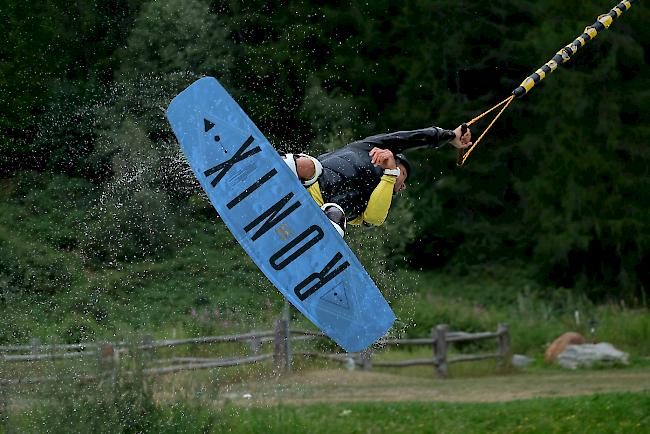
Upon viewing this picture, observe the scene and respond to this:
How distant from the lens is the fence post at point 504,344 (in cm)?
1584

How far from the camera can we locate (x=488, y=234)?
25.7 meters

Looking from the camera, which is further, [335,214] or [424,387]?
[424,387]

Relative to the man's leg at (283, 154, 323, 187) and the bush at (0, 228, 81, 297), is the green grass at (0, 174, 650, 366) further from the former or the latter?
the man's leg at (283, 154, 323, 187)

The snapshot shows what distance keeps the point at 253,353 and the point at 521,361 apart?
458cm

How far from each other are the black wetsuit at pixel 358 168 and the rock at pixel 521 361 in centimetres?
911

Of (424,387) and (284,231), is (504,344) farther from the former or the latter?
(284,231)

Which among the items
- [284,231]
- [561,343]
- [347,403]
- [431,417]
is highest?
[284,231]

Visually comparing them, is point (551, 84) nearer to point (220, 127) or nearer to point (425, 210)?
point (425, 210)

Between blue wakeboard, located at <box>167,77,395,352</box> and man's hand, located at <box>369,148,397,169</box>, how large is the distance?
0.58 metres

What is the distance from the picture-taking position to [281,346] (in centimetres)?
1333

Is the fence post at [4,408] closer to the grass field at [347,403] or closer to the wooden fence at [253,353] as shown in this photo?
the grass field at [347,403]

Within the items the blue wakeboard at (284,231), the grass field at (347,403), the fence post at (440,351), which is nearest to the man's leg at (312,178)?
the blue wakeboard at (284,231)

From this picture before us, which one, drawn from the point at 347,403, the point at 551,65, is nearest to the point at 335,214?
the point at 551,65

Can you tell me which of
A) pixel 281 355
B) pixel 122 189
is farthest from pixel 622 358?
pixel 122 189
